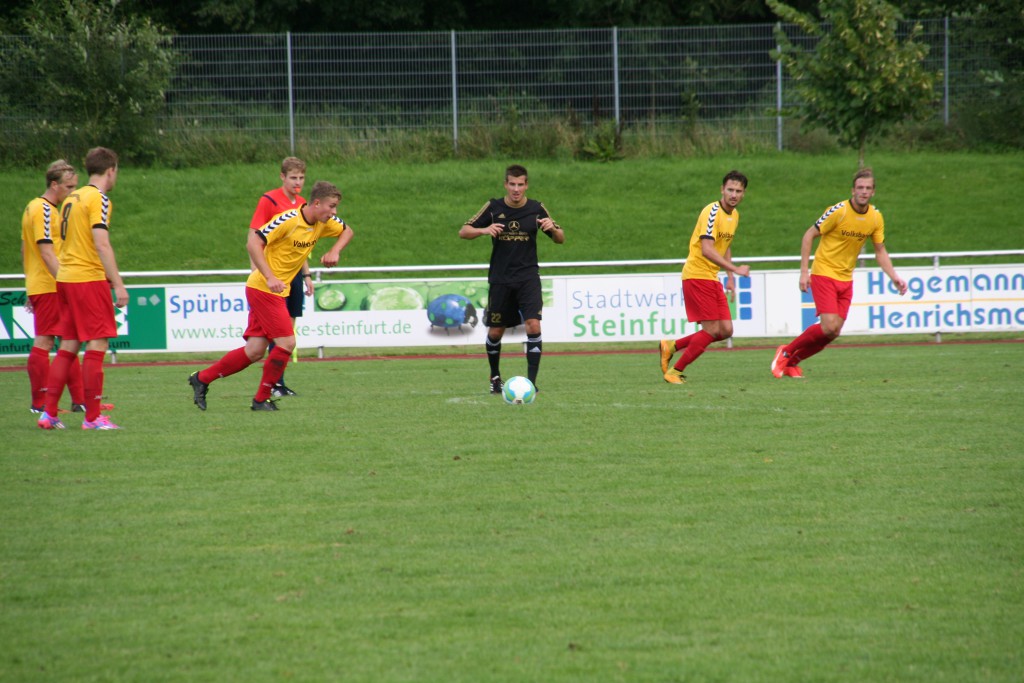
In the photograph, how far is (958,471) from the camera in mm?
6820

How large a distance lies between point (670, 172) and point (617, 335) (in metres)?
12.4

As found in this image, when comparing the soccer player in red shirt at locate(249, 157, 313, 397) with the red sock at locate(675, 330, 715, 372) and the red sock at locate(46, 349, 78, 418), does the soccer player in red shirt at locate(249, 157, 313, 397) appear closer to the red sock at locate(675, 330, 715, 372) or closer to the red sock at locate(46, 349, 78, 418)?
the red sock at locate(46, 349, 78, 418)

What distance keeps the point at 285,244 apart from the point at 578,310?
27.8 feet

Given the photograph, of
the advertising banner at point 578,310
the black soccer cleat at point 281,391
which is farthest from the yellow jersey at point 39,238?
the advertising banner at point 578,310

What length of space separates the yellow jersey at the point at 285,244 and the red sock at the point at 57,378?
1.64 m

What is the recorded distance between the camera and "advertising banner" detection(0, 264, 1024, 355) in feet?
57.3

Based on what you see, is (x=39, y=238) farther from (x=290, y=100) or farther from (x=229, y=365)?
(x=290, y=100)

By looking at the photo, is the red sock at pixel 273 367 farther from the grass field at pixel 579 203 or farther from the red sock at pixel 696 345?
the grass field at pixel 579 203

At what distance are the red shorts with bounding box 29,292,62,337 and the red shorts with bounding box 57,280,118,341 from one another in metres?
1.02

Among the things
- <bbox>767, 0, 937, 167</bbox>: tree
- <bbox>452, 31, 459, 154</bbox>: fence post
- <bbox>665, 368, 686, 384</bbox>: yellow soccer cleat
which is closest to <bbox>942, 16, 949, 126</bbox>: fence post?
<bbox>767, 0, 937, 167</bbox>: tree

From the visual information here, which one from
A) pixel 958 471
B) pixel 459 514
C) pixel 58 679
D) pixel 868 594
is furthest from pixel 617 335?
pixel 58 679

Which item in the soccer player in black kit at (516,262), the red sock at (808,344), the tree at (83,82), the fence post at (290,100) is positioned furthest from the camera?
the fence post at (290,100)

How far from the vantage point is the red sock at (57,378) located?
8.88 meters

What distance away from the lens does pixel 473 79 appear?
95.8 feet
